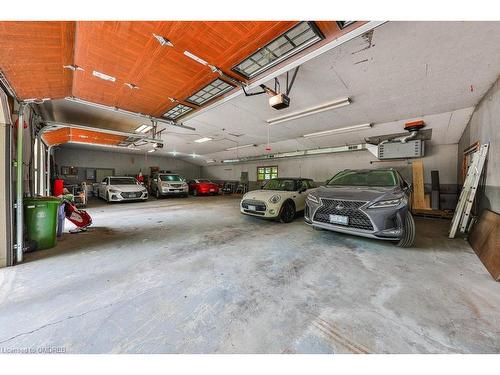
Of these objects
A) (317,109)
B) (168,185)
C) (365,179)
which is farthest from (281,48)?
(168,185)

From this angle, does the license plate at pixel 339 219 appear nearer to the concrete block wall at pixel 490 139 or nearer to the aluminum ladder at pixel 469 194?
the concrete block wall at pixel 490 139

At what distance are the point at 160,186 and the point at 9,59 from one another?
847 cm

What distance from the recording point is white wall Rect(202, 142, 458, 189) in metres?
6.58

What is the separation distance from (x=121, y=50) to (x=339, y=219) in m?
4.10

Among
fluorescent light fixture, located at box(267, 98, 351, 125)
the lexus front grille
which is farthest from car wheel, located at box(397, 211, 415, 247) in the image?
fluorescent light fixture, located at box(267, 98, 351, 125)

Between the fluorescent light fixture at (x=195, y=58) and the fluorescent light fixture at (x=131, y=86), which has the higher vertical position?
the fluorescent light fixture at (x=131, y=86)

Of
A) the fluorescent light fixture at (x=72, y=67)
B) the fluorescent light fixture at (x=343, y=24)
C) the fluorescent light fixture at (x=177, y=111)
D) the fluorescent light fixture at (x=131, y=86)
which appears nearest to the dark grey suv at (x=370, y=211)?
the fluorescent light fixture at (x=343, y=24)

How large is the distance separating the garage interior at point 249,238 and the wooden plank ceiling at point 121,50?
0.02 m

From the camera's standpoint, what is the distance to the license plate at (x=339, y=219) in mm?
3104

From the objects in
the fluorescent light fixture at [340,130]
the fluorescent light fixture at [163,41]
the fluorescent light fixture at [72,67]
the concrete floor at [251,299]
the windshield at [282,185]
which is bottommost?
the concrete floor at [251,299]

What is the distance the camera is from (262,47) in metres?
2.47

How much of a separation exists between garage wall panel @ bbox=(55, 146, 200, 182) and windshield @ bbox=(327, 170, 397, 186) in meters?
14.6

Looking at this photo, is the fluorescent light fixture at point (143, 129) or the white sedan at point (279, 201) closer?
the white sedan at point (279, 201)
